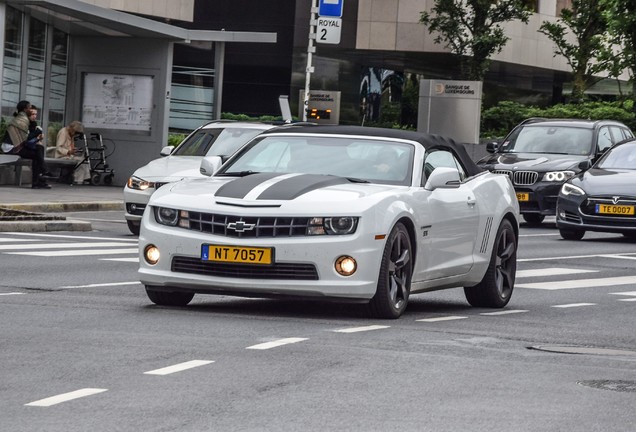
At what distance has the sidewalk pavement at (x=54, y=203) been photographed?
21391 mm

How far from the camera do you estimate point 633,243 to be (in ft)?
81.4

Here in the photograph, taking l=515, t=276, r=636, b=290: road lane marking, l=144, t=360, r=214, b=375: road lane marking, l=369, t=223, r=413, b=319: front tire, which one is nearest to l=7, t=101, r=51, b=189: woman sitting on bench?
l=515, t=276, r=636, b=290: road lane marking

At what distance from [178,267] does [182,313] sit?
323 millimetres

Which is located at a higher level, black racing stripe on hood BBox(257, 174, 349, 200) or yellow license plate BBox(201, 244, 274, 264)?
black racing stripe on hood BBox(257, 174, 349, 200)

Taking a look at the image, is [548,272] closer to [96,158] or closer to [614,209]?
[614,209]

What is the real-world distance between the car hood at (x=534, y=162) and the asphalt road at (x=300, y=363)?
13.9m

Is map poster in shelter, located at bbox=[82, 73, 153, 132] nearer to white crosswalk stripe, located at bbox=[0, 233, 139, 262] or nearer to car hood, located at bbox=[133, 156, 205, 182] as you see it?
car hood, located at bbox=[133, 156, 205, 182]

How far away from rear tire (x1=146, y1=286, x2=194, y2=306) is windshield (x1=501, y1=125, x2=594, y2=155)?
17.9 meters

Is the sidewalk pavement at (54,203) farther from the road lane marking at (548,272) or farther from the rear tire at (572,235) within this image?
the rear tire at (572,235)

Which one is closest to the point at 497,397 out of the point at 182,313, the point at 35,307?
the point at 182,313

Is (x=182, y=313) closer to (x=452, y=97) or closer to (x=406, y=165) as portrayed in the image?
(x=406, y=165)

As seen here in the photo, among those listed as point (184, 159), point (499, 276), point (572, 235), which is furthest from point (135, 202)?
point (499, 276)

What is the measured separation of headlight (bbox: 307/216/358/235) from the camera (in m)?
11.3

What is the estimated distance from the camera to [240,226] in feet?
36.9
